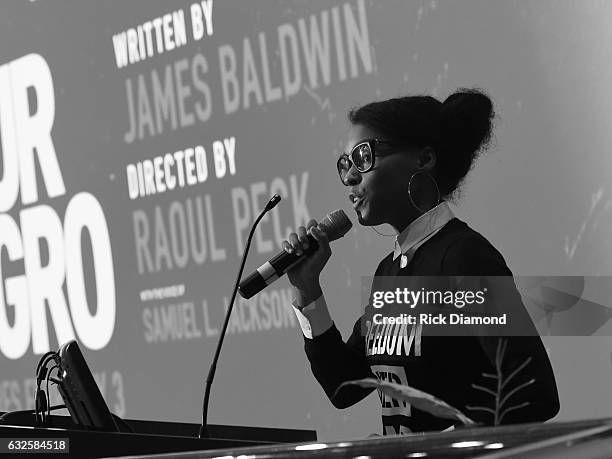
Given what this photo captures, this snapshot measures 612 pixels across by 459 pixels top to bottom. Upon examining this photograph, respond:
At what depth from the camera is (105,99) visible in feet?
10.9

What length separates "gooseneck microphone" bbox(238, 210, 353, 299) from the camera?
1.61 m

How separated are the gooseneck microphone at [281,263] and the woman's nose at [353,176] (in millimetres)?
133

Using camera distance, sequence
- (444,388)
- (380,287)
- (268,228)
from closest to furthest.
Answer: (444,388) → (380,287) → (268,228)

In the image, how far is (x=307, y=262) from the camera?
171 centimetres

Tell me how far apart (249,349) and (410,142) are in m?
1.15

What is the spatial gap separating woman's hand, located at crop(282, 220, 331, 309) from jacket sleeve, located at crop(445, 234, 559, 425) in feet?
0.67

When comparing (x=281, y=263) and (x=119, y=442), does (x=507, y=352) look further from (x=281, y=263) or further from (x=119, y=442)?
(x=119, y=442)

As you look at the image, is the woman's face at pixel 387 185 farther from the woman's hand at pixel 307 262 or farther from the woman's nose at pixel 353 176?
the woman's hand at pixel 307 262

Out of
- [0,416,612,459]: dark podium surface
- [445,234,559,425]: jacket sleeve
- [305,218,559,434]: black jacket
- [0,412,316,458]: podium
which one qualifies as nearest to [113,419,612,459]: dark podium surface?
[0,416,612,459]: dark podium surface

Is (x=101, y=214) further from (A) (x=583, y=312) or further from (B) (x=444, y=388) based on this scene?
(B) (x=444, y=388)

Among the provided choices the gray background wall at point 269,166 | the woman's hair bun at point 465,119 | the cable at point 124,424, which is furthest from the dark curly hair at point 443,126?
the cable at point 124,424

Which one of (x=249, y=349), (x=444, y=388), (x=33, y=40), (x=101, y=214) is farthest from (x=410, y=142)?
(x=33, y=40)

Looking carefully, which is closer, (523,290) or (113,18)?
(523,290)

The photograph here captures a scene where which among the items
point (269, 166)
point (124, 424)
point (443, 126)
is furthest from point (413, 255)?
point (269, 166)
